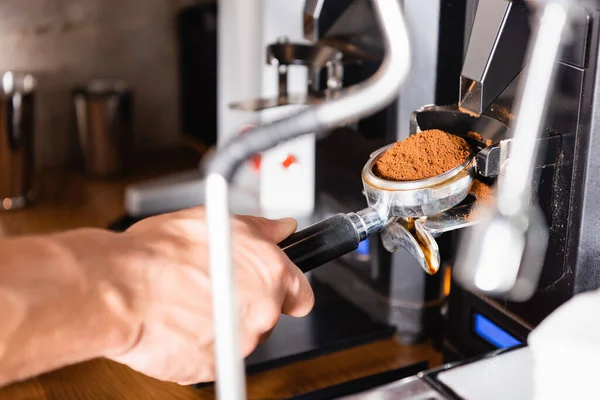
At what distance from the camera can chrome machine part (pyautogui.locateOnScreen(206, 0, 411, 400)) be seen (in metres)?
0.31

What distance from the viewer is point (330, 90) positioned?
734 mm

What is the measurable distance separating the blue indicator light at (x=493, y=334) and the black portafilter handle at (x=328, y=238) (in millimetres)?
205

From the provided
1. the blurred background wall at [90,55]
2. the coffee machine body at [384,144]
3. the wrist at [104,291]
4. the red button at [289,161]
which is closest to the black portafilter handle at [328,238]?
the wrist at [104,291]

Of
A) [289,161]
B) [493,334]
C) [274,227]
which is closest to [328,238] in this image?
[274,227]

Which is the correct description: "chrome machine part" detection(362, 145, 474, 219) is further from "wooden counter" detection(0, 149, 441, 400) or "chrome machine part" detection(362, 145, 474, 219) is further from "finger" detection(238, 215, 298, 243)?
"wooden counter" detection(0, 149, 441, 400)

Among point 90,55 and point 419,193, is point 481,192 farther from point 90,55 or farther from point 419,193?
point 90,55

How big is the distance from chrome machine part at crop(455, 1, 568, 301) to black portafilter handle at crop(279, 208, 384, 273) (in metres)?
0.07

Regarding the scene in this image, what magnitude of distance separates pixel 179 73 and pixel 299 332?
3.42ft

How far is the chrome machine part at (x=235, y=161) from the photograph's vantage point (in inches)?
12.0

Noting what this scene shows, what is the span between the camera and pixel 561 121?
505mm

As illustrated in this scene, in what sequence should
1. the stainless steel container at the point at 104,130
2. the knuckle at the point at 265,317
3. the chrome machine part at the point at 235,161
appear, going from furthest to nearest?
the stainless steel container at the point at 104,130, the knuckle at the point at 265,317, the chrome machine part at the point at 235,161

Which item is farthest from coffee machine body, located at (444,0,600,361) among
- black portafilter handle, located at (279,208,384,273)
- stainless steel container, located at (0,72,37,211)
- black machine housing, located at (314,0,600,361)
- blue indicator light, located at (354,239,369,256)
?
stainless steel container, located at (0,72,37,211)

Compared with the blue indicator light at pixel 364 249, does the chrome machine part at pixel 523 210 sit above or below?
above

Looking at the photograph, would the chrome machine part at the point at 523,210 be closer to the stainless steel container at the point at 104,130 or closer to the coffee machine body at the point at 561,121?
the coffee machine body at the point at 561,121
